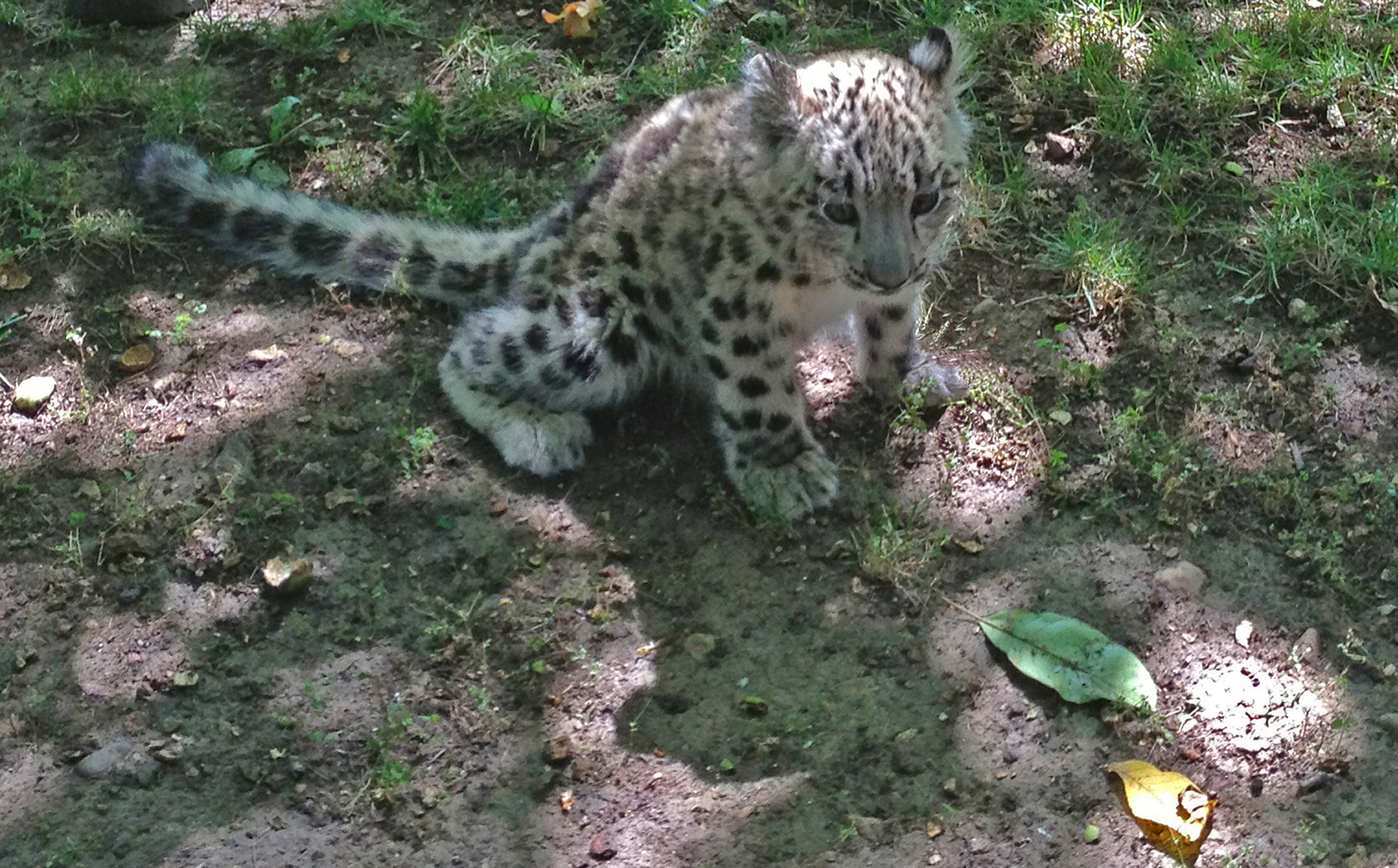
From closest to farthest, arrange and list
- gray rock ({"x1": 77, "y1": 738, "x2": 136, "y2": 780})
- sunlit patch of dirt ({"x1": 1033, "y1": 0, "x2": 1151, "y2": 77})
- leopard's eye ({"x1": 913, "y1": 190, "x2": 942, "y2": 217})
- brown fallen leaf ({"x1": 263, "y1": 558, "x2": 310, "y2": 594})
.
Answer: gray rock ({"x1": 77, "y1": 738, "x2": 136, "y2": 780}) → brown fallen leaf ({"x1": 263, "y1": 558, "x2": 310, "y2": 594}) → leopard's eye ({"x1": 913, "y1": 190, "x2": 942, "y2": 217}) → sunlit patch of dirt ({"x1": 1033, "y1": 0, "x2": 1151, "y2": 77})

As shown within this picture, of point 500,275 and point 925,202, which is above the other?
point 925,202

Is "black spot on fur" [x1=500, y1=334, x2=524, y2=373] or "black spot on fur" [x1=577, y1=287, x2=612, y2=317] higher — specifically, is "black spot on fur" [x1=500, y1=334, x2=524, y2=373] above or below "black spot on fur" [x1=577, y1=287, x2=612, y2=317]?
below

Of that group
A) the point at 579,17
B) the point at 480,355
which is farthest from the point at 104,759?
the point at 579,17

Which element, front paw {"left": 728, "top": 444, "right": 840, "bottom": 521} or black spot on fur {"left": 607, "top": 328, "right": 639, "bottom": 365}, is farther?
black spot on fur {"left": 607, "top": 328, "right": 639, "bottom": 365}

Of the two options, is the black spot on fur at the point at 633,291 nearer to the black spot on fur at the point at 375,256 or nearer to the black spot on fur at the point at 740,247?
the black spot on fur at the point at 740,247

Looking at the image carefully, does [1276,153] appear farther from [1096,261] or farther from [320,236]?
[320,236]

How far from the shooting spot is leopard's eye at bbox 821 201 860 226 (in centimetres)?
448

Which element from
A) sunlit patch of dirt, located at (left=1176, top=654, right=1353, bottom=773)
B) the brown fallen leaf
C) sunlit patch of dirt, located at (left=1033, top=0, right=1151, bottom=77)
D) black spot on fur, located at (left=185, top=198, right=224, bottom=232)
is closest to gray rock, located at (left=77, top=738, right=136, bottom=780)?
the brown fallen leaf

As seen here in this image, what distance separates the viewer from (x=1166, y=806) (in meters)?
3.77

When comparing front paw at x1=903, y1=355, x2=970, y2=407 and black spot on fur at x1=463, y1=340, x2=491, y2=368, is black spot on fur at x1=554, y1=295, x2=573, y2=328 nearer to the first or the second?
black spot on fur at x1=463, y1=340, x2=491, y2=368

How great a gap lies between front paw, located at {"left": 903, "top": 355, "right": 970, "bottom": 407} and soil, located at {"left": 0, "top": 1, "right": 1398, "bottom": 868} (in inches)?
3.3

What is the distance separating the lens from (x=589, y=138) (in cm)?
614

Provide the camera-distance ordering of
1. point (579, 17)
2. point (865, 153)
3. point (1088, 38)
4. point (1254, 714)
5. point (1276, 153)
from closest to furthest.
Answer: point (1254, 714)
point (865, 153)
point (1276, 153)
point (1088, 38)
point (579, 17)

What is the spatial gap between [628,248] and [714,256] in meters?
0.39
